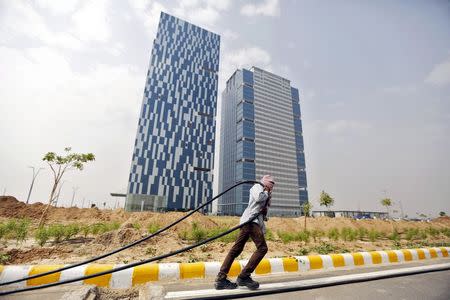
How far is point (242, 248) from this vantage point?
297 centimetres

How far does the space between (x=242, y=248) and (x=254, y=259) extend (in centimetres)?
27

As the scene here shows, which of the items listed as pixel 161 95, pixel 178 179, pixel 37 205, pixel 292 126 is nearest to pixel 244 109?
pixel 292 126

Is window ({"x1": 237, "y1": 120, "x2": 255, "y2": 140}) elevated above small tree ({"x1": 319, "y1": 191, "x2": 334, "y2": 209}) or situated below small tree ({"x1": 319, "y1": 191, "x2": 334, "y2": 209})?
above

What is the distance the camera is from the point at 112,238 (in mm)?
6719

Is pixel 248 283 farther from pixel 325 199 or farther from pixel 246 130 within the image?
pixel 246 130

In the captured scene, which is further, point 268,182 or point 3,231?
point 3,231

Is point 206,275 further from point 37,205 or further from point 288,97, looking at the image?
point 288,97

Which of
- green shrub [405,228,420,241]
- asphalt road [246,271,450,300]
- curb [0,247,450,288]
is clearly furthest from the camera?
green shrub [405,228,420,241]

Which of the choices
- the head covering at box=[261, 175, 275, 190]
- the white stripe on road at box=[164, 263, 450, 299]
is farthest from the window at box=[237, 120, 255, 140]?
the head covering at box=[261, 175, 275, 190]

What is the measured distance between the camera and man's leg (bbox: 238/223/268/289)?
295cm

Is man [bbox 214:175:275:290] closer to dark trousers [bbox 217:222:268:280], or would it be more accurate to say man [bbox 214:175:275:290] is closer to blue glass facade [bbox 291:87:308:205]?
dark trousers [bbox 217:222:268:280]

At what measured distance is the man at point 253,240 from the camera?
9.47ft

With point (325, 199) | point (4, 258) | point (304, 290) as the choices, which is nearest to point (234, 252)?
point (304, 290)

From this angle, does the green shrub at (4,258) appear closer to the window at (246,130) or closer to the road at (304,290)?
the road at (304,290)
